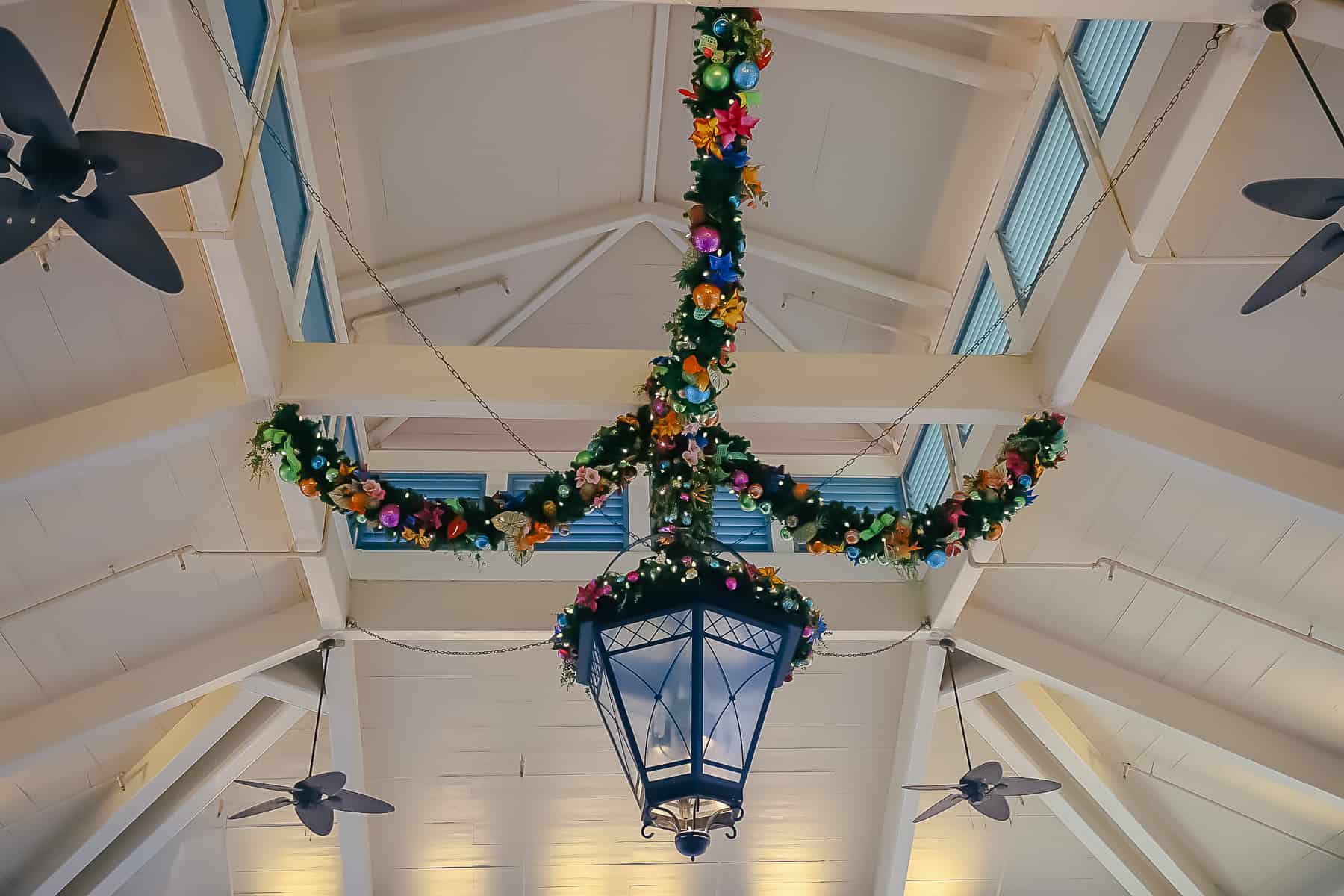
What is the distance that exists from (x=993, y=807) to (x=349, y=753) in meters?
3.85

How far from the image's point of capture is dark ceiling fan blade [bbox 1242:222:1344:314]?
2.79 meters

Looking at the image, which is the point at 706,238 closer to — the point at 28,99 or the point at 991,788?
the point at 28,99

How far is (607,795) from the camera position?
24.6ft

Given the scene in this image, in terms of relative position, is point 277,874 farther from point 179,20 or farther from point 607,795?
point 179,20

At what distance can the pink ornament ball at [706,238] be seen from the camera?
3572mm

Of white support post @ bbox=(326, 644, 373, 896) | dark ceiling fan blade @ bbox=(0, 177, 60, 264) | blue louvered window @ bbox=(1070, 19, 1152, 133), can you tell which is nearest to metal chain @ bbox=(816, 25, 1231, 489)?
blue louvered window @ bbox=(1070, 19, 1152, 133)

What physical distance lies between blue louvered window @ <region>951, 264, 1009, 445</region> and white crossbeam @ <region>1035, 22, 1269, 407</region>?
80 cm

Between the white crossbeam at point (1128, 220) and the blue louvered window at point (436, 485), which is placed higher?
the blue louvered window at point (436, 485)

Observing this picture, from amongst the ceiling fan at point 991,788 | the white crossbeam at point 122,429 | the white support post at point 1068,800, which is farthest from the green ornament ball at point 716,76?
the white support post at point 1068,800

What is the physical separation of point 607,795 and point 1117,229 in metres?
5.11

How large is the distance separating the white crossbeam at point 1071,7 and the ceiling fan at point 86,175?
4.92 ft

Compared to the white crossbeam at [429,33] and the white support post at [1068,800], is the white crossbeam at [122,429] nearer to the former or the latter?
the white crossbeam at [429,33]

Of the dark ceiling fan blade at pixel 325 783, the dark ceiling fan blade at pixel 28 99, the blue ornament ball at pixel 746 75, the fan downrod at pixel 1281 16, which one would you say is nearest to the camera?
the dark ceiling fan blade at pixel 28 99

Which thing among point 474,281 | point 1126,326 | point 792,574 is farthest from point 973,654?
point 474,281
